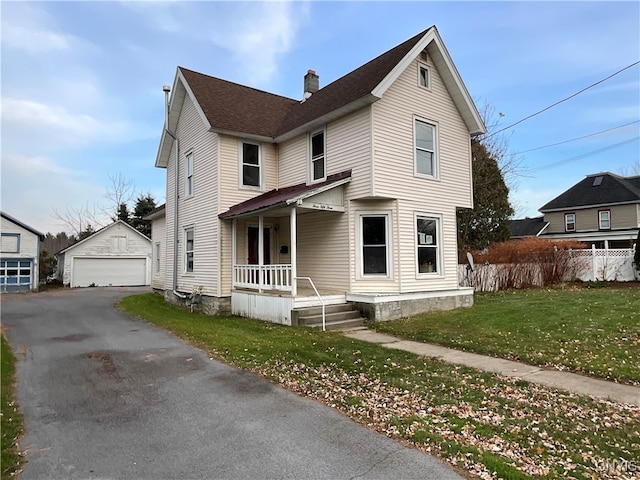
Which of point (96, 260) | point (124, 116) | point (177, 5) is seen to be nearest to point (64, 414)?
point (177, 5)

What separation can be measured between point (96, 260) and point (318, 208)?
25.8 meters

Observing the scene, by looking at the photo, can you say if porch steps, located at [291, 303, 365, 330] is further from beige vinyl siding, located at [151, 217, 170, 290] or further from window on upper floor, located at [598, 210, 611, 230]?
window on upper floor, located at [598, 210, 611, 230]

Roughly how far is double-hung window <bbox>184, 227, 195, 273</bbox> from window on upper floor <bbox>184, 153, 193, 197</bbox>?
1.48 m

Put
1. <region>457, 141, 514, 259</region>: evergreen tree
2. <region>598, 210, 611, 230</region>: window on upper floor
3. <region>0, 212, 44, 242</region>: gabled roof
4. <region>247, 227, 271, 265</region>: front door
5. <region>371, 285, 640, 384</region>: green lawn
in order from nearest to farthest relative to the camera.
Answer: <region>371, 285, 640, 384</region>: green lawn < <region>247, 227, 271, 265</region>: front door < <region>457, 141, 514, 259</region>: evergreen tree < <region>0, 212, 44, 242</region>: gabled roof < <region>598, 210, 611, 230</region>: window on upper floor

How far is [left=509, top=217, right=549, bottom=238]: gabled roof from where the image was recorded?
126ft

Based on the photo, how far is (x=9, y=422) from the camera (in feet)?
15.2

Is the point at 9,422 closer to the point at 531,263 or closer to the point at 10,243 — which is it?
the point at 531,263

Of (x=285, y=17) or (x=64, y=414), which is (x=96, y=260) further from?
(x=64, y=414)

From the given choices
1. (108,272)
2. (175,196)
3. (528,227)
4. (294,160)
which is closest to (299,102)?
(294,160)

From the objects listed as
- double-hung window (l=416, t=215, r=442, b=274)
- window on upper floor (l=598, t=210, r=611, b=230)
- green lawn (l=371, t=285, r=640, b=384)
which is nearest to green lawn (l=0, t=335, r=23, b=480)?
green lawn (l=371, t=285, r=640, b=384)

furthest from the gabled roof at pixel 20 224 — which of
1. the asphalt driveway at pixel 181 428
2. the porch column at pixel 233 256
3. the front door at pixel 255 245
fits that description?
the asphalt driveway at pixel 181 428

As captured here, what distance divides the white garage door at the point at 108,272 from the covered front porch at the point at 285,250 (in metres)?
20.9

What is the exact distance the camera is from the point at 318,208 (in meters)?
11.4

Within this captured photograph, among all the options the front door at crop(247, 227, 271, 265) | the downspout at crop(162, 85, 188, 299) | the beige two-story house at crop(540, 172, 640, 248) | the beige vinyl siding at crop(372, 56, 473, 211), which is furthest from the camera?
the beige two-story house at crop(540, 172, 640, 248)
